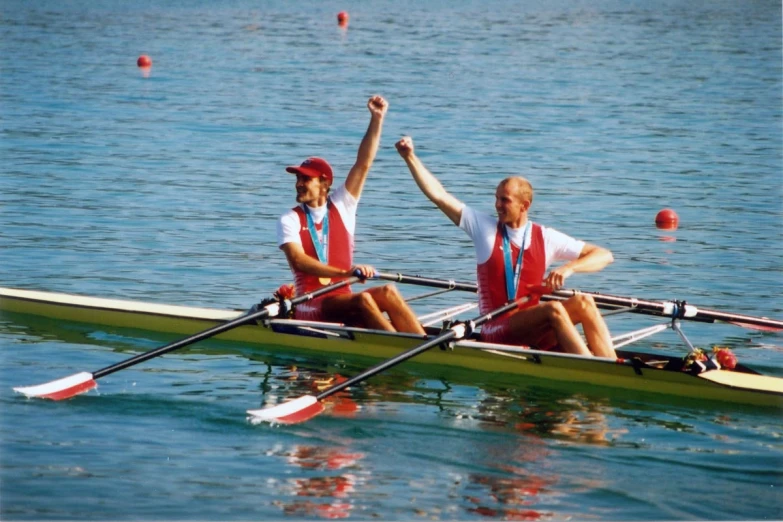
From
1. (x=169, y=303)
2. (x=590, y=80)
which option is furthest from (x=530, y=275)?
(x=590, y=80)

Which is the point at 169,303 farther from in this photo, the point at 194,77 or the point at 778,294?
the point at 194,77

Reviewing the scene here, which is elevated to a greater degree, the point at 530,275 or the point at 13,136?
the point at 13,136

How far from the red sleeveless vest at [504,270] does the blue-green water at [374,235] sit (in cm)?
77

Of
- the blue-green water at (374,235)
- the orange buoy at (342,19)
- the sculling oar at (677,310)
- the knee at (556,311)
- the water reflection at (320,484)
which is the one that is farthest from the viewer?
the orange buoy at (342,19)

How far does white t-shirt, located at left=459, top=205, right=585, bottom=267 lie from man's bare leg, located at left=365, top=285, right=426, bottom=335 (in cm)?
79

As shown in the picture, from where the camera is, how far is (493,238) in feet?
31.7

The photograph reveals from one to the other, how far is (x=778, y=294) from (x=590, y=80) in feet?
60.0

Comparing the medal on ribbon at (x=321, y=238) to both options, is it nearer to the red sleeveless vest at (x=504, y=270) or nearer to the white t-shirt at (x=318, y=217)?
the white t-shirt at (x=318, y=217)

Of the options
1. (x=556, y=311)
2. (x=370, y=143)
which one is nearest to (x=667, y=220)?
(x=370, y=143)

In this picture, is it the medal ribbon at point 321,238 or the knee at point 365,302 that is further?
the medal ribbon at point 321,238

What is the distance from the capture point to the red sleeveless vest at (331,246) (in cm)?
1045

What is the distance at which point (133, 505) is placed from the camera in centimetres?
784

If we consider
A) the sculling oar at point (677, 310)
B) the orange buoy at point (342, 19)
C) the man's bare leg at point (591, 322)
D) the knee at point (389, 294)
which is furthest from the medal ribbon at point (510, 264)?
the orange buoy at point (342, 19)

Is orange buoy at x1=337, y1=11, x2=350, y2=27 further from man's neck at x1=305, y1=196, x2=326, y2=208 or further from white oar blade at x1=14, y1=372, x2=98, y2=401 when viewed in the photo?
white oar blade at x1=14, y1=372, x2=98, y2=401
